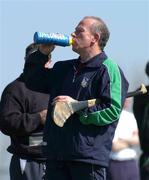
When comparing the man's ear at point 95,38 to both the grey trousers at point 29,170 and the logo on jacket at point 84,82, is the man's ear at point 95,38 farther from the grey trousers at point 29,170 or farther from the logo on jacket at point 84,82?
the grey trousers at point 29,170

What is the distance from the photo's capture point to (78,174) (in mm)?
6445

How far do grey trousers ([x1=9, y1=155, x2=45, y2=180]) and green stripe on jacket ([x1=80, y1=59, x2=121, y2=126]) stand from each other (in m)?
1.30

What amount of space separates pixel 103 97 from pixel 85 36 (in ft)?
1.65

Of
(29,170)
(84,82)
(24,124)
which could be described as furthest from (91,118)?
(29,170)

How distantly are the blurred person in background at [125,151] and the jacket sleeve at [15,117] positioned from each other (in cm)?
151

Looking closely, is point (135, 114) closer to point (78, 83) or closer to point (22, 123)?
point (22, 123)

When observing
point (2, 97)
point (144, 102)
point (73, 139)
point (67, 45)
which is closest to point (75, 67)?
point (67, 45)

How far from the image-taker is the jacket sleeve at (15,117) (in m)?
7.38

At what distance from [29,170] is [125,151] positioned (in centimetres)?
158

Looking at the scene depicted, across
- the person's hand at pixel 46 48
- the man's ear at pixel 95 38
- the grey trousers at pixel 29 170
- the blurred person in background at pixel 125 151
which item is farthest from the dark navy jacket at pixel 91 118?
the blurred person in background at pixel 125 151

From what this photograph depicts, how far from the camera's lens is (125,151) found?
8859mm

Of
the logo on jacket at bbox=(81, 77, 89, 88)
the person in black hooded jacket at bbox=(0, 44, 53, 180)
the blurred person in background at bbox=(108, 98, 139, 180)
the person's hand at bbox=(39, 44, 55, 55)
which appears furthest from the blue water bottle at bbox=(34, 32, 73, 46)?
the blurred person in background at bbox=(108, 98, 139, 180)

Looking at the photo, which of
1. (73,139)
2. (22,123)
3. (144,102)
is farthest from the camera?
(144,102)

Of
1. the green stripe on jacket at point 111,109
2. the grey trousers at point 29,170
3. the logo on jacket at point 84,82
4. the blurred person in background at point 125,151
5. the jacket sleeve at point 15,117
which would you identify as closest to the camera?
the green stripe on jacket at point 111,109
